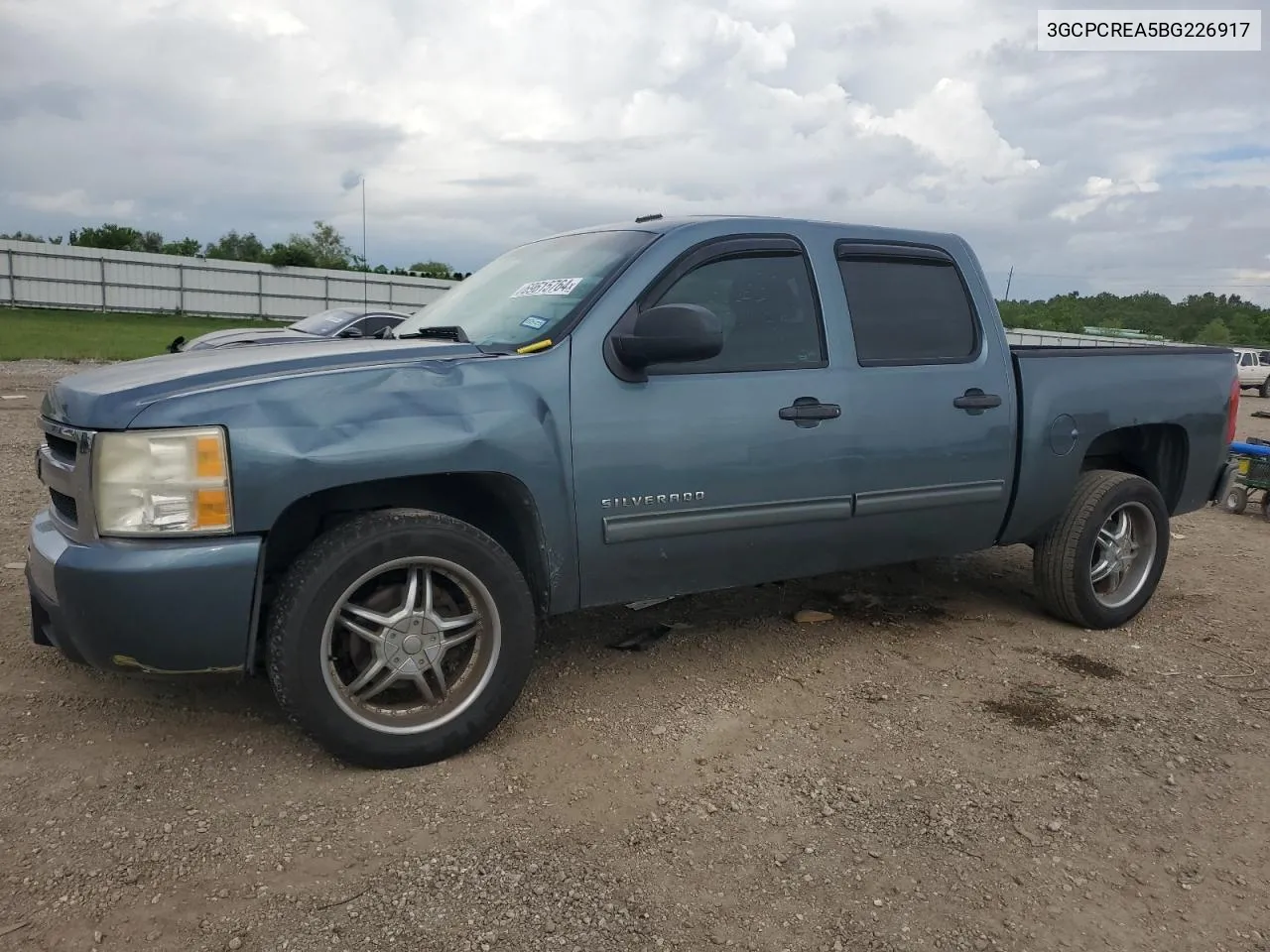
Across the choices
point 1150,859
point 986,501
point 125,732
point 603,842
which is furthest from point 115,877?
point 986,501

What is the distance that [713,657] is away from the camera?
13.4 feet

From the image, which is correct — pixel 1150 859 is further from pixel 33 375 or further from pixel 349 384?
pixel 33 375

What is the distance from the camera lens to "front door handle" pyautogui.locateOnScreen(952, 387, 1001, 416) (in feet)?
13.4

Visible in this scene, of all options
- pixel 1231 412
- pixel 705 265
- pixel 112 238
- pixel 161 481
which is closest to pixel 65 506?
pixel 161 481

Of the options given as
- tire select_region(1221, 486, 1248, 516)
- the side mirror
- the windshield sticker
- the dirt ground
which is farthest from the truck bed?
tire select_region(1221, 486, 1248, 516)

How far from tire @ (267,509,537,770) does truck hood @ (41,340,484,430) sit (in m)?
0.51

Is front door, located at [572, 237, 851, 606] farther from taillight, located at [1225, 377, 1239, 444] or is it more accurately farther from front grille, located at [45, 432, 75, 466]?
taillight, located at [1225, 377, 1239, 444]

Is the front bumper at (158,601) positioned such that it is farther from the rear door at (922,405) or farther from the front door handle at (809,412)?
the rear door at (922,405)

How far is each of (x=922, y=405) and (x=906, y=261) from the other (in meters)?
0.70

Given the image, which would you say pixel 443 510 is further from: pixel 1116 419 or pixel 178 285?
pixel 178 285

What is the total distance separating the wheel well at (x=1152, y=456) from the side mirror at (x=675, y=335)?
8.69 ft

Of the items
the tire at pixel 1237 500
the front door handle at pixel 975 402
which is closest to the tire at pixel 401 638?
the front door handle at pixel 975 402

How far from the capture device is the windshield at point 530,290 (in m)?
3.44

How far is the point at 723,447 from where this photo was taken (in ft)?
11.4
